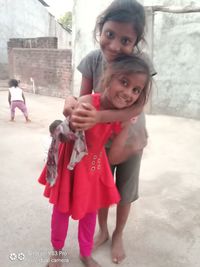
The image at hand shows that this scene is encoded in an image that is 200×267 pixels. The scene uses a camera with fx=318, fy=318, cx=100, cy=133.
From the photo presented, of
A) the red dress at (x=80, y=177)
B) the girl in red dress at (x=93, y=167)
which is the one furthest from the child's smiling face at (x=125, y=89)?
the red dress at (x=80, y=177)

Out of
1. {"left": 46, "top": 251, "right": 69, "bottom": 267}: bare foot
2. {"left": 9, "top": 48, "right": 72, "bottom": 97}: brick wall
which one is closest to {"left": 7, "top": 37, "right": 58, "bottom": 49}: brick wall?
{"left": 9, "top": 48, "right": 72, "bottom": 97}: brick wall

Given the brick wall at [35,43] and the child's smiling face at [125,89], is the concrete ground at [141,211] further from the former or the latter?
the brick wall at [35,43]

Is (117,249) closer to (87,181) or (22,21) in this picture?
(87,181)

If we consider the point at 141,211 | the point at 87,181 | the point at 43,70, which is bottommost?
the point at 141,211

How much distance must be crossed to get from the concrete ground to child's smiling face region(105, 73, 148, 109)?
110 cm

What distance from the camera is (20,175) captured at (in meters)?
3.33

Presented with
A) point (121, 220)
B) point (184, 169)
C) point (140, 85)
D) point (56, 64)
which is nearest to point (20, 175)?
point (121, 220)

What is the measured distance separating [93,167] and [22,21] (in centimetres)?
1656

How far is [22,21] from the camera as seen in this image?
16562mm

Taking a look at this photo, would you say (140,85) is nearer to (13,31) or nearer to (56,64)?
(56,64)

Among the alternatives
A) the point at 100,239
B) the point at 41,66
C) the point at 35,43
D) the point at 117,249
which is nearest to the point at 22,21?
the point at 35,43

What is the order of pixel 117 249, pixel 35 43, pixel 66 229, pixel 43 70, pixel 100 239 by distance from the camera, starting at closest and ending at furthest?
pixel 66 229, pixel 117 249, pixel 100 239, pixel 43 70, pixel 35 43

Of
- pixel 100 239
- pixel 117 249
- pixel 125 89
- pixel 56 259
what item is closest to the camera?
pixel 125 89

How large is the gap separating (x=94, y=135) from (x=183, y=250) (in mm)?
1140
